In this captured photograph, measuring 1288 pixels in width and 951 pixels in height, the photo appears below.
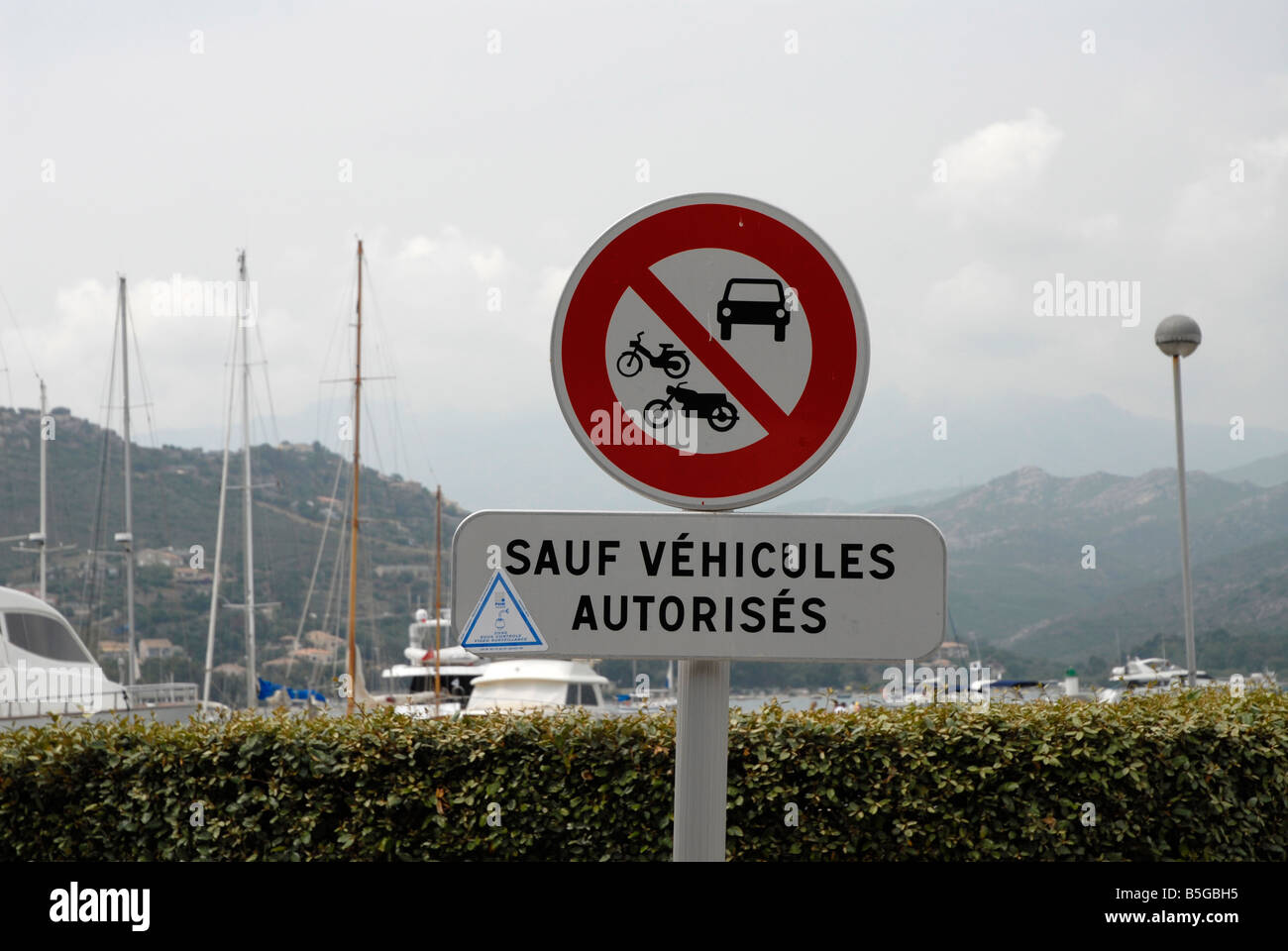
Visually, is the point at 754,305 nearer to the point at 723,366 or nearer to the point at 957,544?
the point at 723,366

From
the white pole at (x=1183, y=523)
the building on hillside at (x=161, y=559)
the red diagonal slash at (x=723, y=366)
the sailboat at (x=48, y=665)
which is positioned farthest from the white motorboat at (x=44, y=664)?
the building on hillside at (x=161, y=559)

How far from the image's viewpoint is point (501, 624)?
228 centimetres

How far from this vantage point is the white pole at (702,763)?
231 centimetres

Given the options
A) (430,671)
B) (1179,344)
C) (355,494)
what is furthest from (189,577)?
(1179,344)

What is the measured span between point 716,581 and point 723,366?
44 cm

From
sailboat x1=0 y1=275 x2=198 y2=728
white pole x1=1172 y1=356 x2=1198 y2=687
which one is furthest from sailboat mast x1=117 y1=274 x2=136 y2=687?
white pole x1=1172 y1=356 x2=1198 y2=687

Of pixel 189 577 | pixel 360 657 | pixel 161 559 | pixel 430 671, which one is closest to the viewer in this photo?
pixel 360 657

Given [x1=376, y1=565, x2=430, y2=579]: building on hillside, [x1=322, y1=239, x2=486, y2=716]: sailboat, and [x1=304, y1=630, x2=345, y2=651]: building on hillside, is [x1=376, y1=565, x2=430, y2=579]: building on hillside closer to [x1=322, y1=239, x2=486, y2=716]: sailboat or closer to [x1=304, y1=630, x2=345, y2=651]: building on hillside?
[x1=304, y1=630, x2=345, y2=651]: building on hillside

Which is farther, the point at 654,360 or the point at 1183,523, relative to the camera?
the point at 1183,523

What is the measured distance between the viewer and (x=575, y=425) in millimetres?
2355

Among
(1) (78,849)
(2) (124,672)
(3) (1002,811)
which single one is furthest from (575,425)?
(2) (124,672)

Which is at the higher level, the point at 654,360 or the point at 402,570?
the point at 402,570
